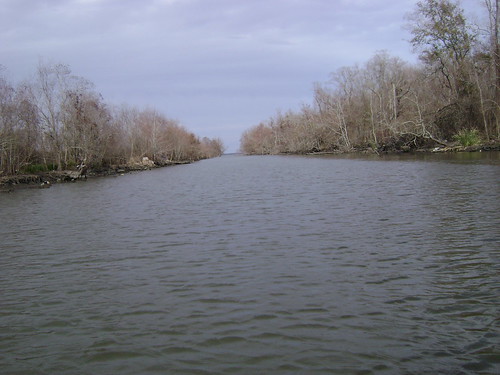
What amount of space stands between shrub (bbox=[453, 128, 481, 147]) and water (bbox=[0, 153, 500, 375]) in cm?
3337

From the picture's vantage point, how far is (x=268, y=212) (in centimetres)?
1528

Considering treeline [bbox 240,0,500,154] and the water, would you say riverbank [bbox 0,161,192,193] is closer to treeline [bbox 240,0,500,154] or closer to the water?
the water

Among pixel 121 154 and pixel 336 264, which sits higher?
pixel 121 154

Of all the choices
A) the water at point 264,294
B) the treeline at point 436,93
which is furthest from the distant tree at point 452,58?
the water at point 264,294

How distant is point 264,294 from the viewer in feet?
22.8

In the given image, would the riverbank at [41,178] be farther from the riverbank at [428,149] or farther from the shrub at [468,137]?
the shrub at [468,137]

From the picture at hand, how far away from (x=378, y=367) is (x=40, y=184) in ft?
133

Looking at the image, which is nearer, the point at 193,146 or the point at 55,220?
the point at 55,220

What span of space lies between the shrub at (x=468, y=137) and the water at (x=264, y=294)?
33.4 m

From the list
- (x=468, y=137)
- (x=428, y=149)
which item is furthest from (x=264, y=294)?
(x=428, y=149)

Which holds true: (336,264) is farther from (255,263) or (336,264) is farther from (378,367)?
(378,367)

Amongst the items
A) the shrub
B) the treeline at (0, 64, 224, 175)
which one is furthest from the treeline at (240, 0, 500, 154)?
the treeline at (0, 64, 224, 175)

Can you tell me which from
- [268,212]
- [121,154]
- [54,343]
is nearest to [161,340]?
[54,343]

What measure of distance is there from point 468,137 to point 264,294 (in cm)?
4448
